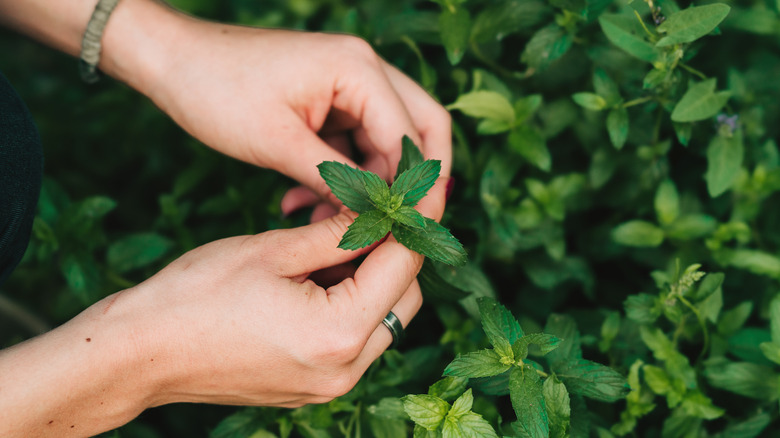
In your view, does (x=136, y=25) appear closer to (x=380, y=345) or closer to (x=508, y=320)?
(x=380, y=345)

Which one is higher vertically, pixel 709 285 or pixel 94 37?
pixel 94 37

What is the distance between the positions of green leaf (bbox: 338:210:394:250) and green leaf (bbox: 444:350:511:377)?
253 millimetres

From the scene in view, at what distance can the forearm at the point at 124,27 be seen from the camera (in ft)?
4.19

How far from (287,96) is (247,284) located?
1.43 feet

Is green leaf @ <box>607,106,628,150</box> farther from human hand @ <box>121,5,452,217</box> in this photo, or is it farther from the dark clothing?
the dark clothing

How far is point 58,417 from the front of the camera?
3.12 feet

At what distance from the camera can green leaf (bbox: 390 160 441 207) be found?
100 centimetres

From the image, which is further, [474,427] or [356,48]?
[356,48]

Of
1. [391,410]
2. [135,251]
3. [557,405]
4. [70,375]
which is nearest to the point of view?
[70,375]

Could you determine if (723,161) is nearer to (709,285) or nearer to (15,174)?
(709,285)

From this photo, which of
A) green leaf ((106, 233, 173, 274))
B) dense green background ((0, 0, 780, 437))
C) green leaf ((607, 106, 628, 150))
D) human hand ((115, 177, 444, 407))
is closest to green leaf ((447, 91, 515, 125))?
dense green background ((0, 0, 780, 437))

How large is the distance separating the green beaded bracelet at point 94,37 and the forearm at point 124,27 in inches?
0.4

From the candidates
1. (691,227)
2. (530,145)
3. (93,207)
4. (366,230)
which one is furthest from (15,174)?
(691,227)

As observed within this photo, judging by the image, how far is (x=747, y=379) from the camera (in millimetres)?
1208
